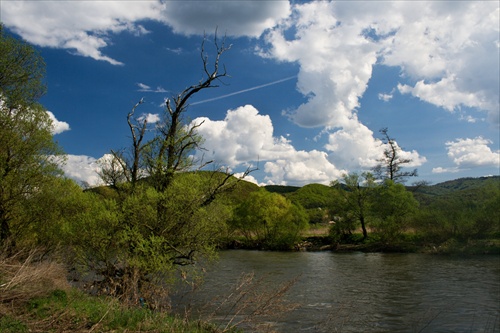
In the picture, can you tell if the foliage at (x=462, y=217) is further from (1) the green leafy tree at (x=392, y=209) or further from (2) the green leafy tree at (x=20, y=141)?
(2) the green leafy tree at (x=20, y=141)

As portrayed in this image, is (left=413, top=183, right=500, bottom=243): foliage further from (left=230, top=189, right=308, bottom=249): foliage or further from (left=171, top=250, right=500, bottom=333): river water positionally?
(left=230, top=189, right=308, bottom=249): foliage

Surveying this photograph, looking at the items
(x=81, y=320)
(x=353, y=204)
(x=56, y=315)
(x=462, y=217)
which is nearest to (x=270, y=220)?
(x=353, y=204)

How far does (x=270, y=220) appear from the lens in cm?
6425

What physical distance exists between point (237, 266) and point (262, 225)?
26.7 meters

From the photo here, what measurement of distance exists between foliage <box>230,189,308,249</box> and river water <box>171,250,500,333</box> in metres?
21.9

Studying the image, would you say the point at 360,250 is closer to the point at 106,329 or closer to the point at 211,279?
the point at 211,279

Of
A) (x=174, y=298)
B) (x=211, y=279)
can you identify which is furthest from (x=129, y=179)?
(x=211, y=279)

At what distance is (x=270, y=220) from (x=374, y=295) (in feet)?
135

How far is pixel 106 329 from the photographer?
980cm

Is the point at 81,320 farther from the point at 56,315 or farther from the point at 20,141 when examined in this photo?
the point at 20,141

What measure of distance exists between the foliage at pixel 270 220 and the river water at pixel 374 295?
2186cm

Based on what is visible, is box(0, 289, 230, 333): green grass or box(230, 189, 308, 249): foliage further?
box(230, 189, 308, 249): foliage

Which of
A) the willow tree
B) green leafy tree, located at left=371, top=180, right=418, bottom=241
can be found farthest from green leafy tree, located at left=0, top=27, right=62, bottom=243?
green leafy tree, located at left=371, top=180, right=418, bottom=241

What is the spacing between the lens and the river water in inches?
654
